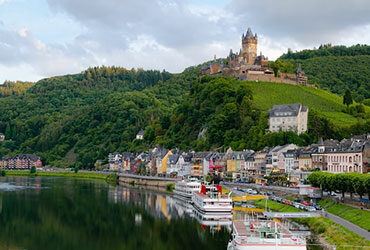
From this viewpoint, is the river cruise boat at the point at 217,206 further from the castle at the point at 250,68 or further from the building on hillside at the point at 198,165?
the castle at the point at 250,68

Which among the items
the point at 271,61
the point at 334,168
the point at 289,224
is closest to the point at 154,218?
the point at 289,224

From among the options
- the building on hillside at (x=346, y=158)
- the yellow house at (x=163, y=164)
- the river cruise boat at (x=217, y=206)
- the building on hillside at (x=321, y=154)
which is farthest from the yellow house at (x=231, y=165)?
the river cruise boat at (x=217, y=206)

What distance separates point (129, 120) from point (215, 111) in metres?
62.4

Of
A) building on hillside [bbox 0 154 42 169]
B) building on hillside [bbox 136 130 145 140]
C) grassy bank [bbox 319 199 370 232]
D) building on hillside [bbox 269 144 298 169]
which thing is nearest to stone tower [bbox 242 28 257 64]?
building on hillside [bbox 136 130 145 140]

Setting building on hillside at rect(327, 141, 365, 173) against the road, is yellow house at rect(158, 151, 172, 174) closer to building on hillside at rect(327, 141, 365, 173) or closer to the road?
building on hillside at rect(327, 141, 365, 173)

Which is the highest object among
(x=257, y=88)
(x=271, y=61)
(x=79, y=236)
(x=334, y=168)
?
(x=271, y=61)

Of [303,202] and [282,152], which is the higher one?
[282,152]

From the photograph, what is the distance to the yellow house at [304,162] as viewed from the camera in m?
86.7

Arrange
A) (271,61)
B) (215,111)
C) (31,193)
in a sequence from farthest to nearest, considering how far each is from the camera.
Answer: (271,61) → (215,111) → (31,193)

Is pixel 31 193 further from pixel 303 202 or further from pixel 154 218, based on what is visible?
pixel 303 202

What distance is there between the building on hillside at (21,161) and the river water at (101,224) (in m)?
92.7

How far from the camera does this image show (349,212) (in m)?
49.5

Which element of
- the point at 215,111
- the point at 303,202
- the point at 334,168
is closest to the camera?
the point at 303,202

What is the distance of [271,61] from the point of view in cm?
16988
